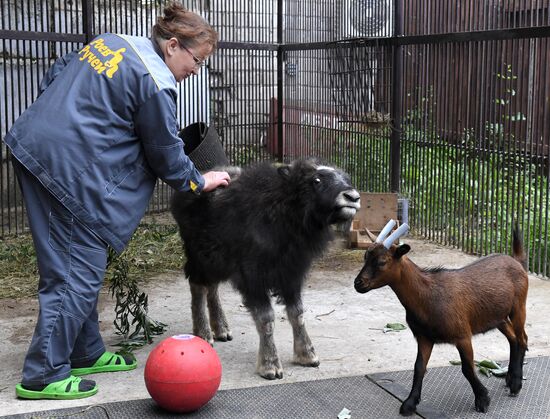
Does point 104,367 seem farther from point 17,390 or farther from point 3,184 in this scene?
point 3,184

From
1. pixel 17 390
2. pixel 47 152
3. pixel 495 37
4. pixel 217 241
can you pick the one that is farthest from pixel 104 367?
pixel 495 37

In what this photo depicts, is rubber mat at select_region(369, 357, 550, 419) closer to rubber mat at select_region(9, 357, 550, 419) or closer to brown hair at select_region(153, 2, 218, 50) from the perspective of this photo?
rubber mat at select_region(9, 357, 550, 419)

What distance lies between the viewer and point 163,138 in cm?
443

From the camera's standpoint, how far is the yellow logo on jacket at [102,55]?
14.4 ft

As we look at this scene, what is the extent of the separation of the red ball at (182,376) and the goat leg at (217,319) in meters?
1.30

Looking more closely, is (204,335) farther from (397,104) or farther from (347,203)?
(397,104)

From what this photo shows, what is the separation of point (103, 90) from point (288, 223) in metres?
1.34

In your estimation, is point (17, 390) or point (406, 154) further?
point (406, 154)

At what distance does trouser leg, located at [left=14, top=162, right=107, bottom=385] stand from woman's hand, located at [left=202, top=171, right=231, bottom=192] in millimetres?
728

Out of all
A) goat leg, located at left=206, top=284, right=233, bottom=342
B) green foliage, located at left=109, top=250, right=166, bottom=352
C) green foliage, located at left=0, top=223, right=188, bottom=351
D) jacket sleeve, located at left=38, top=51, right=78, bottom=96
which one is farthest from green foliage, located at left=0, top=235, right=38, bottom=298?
jacket sleeve, located at left=38, top=51, right=78, bottom=96

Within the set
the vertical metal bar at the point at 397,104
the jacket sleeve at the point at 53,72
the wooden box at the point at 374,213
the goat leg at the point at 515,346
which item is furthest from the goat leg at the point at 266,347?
the vertical metal bar at the point at 397,104

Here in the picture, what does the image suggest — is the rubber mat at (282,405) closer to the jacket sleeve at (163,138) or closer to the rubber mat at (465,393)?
the rubber mat at (465,393)

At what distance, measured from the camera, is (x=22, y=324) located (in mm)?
5957

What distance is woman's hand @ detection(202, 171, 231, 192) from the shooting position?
480 cm
